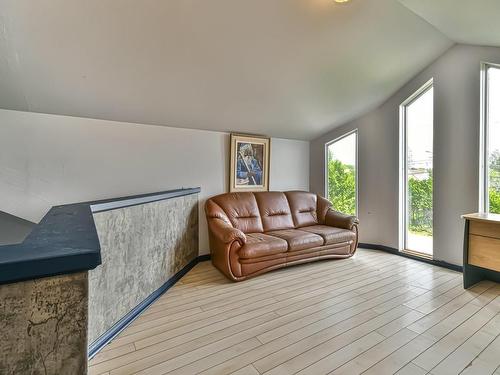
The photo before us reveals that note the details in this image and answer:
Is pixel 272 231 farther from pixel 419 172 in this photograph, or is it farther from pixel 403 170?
pixel 419 172

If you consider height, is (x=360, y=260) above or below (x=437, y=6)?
below

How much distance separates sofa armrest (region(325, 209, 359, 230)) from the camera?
3969 mm

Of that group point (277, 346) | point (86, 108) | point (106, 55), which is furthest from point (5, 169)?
point (277, 346)

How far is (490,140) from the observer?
10.1 feet

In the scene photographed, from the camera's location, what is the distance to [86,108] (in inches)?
109

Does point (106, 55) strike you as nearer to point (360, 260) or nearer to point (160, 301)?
point (160, 301)

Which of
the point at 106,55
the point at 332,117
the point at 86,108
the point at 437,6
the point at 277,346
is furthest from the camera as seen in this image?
the point at 332,117

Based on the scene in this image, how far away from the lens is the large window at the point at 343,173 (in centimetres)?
469

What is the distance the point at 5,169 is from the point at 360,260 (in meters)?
4.47

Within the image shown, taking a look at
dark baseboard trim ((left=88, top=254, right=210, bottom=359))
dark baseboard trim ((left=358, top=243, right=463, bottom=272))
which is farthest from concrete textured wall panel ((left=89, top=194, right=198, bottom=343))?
dark baseboard trim ((left=358, top=243, right=463, bottom=272))

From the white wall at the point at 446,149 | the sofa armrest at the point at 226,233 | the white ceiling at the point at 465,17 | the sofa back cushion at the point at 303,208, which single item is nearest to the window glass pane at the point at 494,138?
the white wall at the point at 446,149

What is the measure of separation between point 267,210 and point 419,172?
2.36 meters

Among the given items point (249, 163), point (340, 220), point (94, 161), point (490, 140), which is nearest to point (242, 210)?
point (249, 163)

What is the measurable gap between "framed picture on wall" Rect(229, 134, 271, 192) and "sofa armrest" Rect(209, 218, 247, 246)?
90cm
